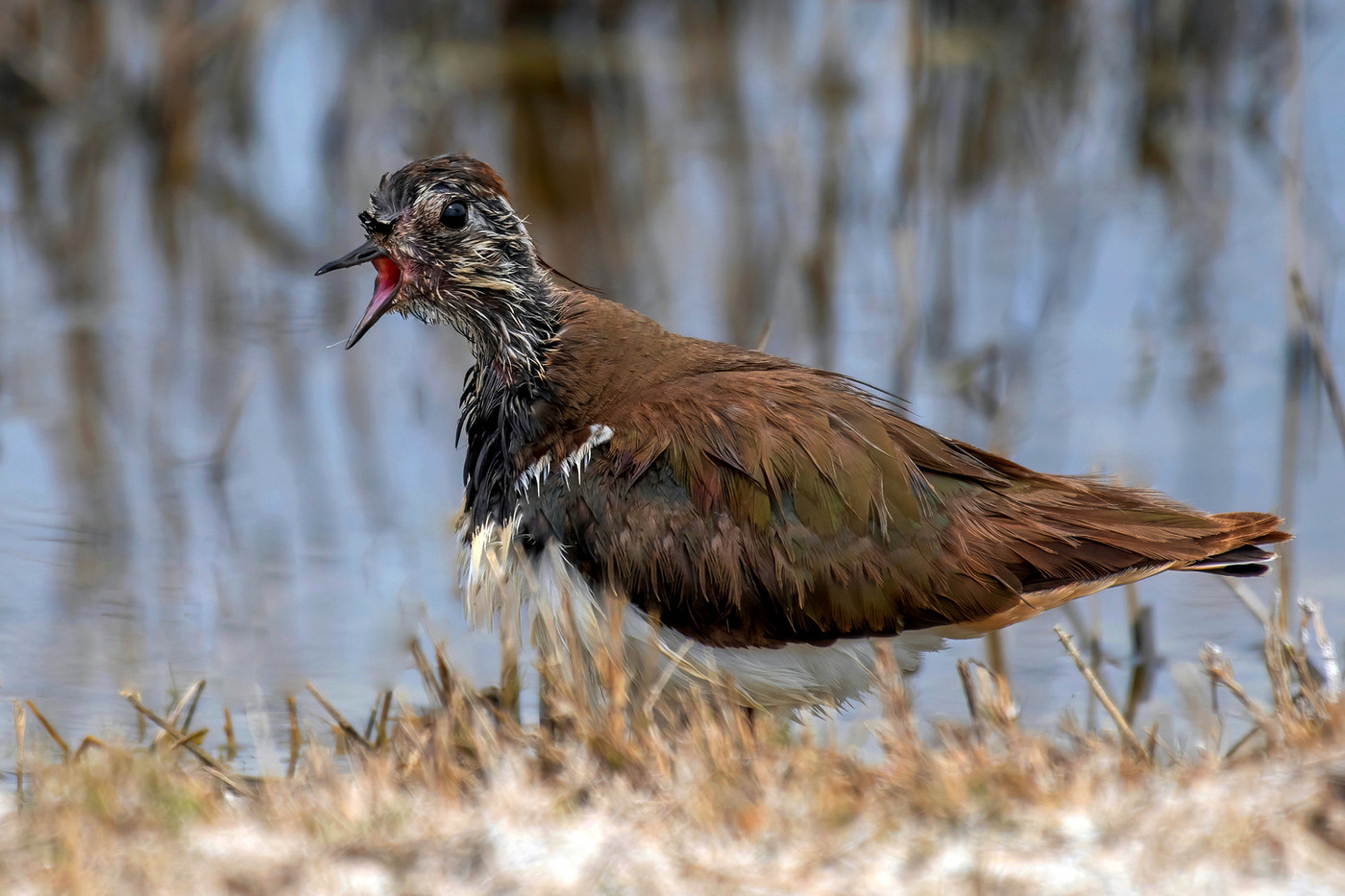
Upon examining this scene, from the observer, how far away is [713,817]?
2.73 meters

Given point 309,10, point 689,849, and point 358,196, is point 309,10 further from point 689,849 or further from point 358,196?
point 689,849

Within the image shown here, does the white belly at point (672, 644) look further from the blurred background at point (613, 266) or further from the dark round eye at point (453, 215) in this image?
the dark round eye at point (453, 215)

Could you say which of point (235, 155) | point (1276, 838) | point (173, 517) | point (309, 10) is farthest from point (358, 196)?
point (1276, 838)

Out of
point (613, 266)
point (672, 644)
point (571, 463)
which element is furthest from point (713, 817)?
point (613, 266)

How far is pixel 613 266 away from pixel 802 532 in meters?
4.63

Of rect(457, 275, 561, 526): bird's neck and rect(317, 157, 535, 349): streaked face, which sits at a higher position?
rect(317, 157, 535, 349): streaked face

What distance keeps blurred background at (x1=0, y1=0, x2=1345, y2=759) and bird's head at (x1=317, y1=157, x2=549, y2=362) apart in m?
1.14

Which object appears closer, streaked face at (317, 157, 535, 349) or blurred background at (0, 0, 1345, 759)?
streaked face at (317, 157, 535, 349)

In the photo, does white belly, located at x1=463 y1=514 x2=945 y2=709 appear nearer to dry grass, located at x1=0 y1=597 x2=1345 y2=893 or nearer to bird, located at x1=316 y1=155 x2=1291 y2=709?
bird, located at x1=316 y1=155 x2=1291 y2=709

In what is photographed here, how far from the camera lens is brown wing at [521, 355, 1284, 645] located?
12.3 ft

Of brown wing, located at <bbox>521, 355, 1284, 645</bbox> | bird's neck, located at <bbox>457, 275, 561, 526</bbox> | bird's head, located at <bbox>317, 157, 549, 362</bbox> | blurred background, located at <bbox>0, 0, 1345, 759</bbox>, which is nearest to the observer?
brown wing, located at <bbox>521, 355, 1284, 645</bbox>

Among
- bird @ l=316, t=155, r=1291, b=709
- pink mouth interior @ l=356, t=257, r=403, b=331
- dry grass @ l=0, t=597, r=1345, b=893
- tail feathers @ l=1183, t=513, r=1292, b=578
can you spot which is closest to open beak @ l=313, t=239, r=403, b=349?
pink mouth interior @ l=356, t=257, r=403, b=331

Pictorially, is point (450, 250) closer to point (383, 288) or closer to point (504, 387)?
point (383, 288)

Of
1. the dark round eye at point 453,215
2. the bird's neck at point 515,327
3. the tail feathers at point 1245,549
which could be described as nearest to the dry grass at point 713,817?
the tail feathers at point 1245,549
